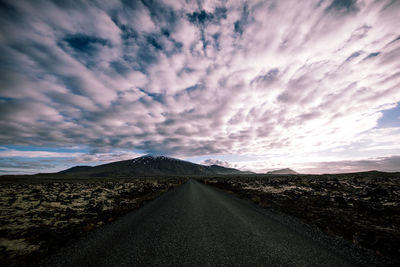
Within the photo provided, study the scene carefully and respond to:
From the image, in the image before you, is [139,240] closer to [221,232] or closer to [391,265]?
[221,232]

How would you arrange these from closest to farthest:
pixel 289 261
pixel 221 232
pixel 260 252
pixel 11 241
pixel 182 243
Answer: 1. pixel 289 261
2. pixel 260 252
3. pixel 182 243
4. pixel 11 241
5. pixel 221 232

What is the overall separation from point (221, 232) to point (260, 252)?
1962 mm

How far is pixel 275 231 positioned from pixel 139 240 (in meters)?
5.45

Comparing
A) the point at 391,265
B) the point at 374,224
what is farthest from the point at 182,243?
the point at 374,224

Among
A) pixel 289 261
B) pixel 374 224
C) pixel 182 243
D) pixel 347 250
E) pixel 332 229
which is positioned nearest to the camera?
pixel 289 261

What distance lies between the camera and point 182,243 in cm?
519

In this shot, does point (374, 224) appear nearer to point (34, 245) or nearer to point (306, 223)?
point (306, 223)

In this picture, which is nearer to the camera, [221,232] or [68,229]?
[221,232]

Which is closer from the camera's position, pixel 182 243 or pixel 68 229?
pixel 182 243

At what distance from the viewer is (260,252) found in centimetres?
454

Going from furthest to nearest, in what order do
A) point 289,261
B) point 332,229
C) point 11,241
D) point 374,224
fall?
point 374,224
point 332,229
point 11,241
point 289,261

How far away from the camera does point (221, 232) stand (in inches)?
244

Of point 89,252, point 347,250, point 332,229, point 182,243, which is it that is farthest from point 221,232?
point 332,229

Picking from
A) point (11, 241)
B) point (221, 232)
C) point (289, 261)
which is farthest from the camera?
point (221, 232)
